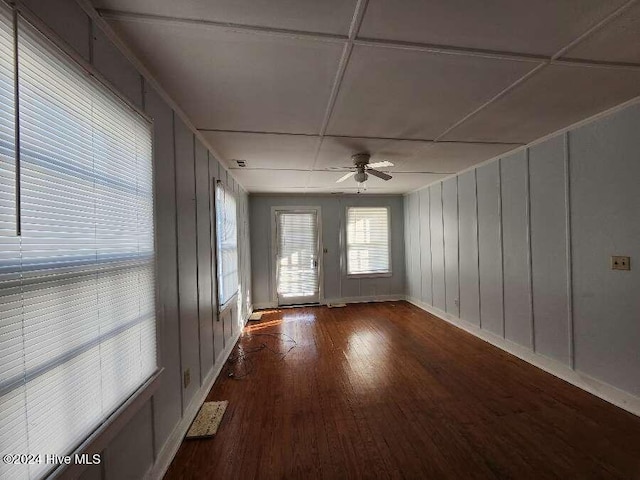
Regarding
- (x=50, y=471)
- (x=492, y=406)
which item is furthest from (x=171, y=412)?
(x=492, y=406)

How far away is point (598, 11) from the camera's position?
1167 mm

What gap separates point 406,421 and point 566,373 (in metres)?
1.77

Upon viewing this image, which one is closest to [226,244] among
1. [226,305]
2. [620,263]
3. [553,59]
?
[226,305]

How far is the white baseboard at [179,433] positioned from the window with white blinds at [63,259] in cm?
58

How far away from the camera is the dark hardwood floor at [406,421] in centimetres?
160

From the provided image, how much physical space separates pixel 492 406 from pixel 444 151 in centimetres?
253

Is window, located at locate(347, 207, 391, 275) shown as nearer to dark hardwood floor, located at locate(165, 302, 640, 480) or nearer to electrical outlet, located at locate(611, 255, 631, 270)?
dark hardwood floor, located at locate(165, 302, 640, 480)

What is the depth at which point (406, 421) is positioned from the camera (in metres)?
1.99

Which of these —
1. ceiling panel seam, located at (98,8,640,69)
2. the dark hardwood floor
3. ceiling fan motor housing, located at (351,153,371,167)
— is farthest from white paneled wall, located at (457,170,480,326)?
ceiling panel seam, located at (98,8,640,69)

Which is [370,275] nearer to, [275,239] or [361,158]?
[275,239]

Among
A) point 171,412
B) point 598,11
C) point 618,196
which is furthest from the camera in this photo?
point 618,196

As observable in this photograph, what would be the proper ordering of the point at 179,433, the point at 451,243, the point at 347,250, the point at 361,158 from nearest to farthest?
the point at 179,433 → the point at 361,158 → the point at 451,243 → the point at 347,250

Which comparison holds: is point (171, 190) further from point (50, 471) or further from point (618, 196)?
point (618, 196)

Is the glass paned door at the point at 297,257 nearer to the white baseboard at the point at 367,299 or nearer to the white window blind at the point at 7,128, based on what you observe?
the white baseboard at the point at 367,299
